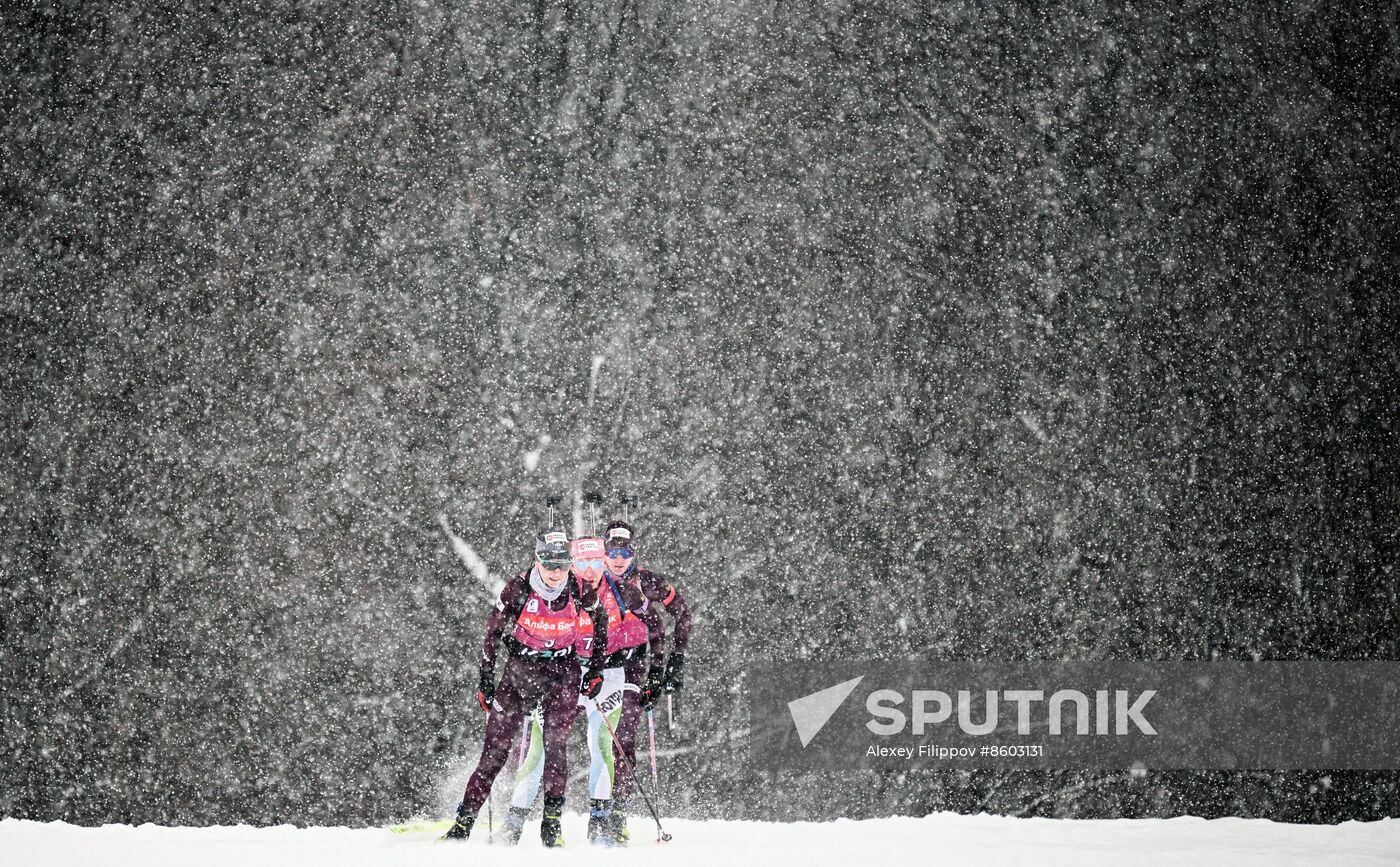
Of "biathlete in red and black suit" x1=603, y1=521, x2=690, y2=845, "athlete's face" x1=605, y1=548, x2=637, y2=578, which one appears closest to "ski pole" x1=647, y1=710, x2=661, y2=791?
"biathlete in red and black suit" x1=603, y1=521, x2=690, y2=845

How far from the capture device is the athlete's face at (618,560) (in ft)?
5.56

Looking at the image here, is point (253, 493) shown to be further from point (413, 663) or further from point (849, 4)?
point (849, 4)

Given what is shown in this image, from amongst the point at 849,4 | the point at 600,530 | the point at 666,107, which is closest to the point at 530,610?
the point at 600,530

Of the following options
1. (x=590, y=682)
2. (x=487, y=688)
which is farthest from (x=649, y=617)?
(x=487, y=688)

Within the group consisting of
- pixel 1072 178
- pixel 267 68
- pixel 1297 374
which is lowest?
pixel 1297 374

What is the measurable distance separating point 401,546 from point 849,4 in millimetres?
1186

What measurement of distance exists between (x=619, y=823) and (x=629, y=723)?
5.9 inches

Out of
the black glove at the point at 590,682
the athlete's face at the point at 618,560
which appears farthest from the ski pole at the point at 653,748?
the athlete's face at the point at 618,560

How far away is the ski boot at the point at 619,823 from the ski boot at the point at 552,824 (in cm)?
8

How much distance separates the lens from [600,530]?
1.76 metres

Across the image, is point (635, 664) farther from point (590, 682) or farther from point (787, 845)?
point (787, 845)

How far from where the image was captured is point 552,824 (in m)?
1.66

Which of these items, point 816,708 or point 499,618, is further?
point 816,708

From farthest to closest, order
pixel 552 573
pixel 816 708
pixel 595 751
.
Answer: pixel 816 708, pixel 595 751, pixel 552 573
